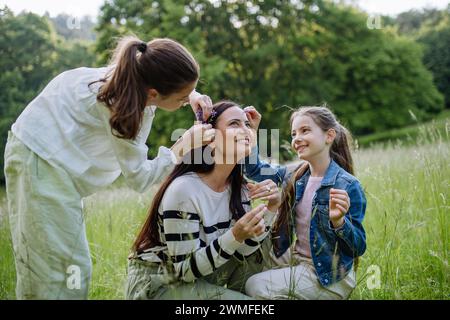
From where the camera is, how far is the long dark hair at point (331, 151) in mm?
2930

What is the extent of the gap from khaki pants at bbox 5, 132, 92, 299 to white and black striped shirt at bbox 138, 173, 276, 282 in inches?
16.1

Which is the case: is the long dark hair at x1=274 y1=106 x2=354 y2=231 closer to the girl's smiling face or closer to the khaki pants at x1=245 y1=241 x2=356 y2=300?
the girl's smiling face

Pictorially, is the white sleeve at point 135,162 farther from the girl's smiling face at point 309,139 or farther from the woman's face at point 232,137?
the girl's smiling face at point 309,139

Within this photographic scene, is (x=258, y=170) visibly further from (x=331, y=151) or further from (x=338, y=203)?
(x=338, y=203)

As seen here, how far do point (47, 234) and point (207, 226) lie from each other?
2.76 ft

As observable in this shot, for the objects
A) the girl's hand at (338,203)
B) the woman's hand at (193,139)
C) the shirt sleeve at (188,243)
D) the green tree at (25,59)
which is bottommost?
the shirt sleeve at (188,243)

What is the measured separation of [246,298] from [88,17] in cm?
2133

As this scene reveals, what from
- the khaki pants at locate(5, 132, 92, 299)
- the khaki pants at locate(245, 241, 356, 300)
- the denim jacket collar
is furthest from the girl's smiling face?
the khaki pants at locate(5, 132, 92, 299)

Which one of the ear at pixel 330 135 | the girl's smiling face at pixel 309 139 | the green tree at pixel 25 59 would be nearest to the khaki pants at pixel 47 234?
the girl's smiling face at pixel 309 139

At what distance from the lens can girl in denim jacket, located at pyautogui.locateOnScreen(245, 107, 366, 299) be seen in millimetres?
2559

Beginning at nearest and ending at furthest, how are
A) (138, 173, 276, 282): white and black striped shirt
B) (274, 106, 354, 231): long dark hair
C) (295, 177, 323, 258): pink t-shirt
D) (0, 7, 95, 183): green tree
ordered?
(138, 173, 276, 282): white and black striped shirt, (295, 177, 323, 258): pink t-shirt, (274, 106, 354, 231): long dark hair, (0, 7, 95, 183): green tree

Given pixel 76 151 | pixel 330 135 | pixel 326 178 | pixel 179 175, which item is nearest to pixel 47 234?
pixel 76 151

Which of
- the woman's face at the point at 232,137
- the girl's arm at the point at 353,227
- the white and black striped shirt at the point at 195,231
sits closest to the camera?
the white and black striped shirt at the point at 195,231

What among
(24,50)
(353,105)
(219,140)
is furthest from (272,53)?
(219,140)
